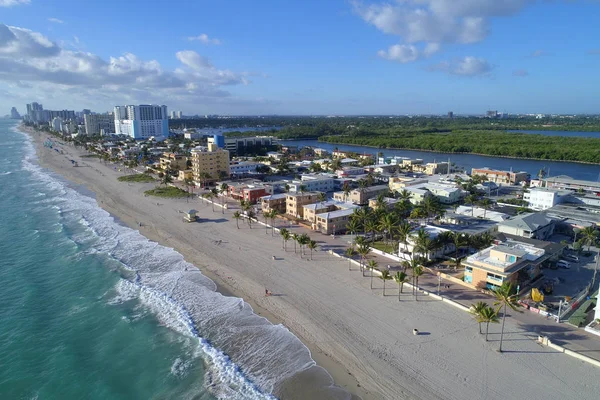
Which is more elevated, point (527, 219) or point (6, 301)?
point (527, 219)

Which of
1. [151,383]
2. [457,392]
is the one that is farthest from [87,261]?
[457,392]

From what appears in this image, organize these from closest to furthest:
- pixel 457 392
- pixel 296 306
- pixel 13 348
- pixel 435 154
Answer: pixel 457 392
pixel 13 348
pixel 296 306
pixel 435 154

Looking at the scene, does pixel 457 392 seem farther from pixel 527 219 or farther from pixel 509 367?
pixel 527 219

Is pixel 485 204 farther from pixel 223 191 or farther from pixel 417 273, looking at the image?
pixel 223 191

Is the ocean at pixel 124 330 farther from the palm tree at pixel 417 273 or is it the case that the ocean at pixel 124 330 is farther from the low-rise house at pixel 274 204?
the low-rise house at pixel 274 204

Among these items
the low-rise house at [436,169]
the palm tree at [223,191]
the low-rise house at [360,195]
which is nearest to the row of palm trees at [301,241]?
the low-rise house at [360,195]

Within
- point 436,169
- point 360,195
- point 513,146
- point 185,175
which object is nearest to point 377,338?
point 360,195
